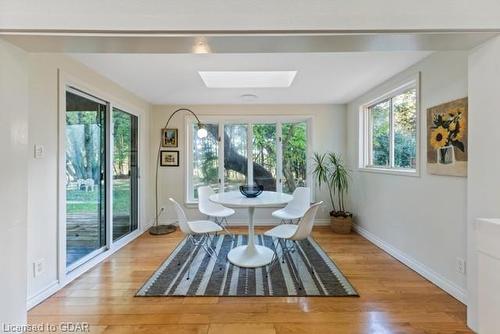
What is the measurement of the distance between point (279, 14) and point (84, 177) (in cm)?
274

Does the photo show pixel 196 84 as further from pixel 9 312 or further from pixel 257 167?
pixel 9 312

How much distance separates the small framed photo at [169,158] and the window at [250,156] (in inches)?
11.3

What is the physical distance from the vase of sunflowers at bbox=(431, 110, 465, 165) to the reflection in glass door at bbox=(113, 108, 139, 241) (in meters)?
3.81

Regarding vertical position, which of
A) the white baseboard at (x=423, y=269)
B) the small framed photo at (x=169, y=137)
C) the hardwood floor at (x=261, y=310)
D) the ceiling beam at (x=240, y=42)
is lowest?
the hardwood floor at (x=261, y=310)

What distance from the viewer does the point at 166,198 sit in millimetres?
4898

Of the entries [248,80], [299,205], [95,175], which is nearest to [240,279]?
[299,205]

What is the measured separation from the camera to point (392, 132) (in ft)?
11.7

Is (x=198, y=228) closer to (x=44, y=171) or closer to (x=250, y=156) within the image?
(x=44, y=171)

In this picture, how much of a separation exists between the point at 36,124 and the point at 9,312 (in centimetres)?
143

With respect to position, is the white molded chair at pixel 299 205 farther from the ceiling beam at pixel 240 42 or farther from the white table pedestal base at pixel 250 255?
the ceiling beam at pixel 240 42

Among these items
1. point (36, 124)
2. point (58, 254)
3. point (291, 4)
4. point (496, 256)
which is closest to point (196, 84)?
point (36, 124)

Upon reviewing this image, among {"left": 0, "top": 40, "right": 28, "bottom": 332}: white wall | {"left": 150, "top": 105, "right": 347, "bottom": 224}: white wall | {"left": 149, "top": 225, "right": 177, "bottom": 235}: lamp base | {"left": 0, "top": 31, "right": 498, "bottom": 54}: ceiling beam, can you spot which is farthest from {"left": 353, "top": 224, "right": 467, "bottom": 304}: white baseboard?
{"left": 0, "top": 40, "right": 28, "bottom": 332}: white wall

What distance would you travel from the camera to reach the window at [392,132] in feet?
10.2

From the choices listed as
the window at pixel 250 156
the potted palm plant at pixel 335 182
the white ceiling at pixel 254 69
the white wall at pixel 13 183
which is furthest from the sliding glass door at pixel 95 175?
the potted palm plant at pixel 335 182
